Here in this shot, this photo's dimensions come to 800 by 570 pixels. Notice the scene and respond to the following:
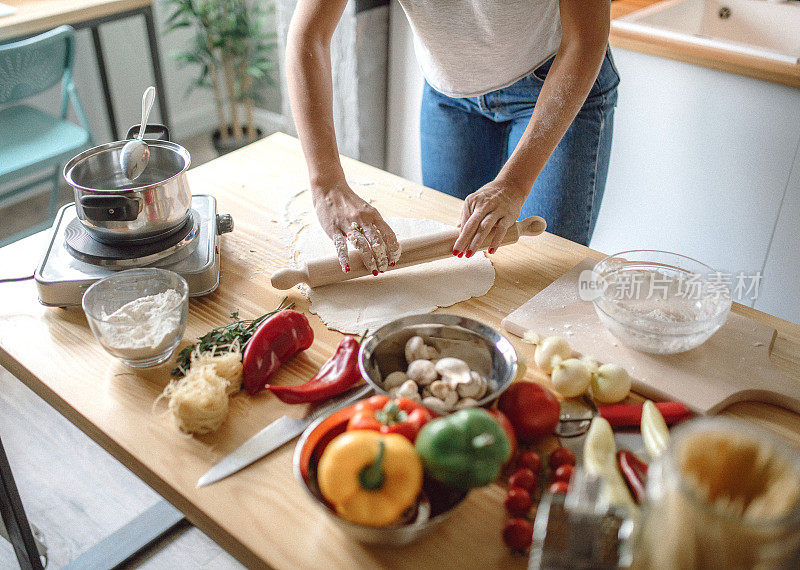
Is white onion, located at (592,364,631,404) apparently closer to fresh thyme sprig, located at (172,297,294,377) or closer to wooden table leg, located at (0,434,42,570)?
fresh thyme sprig, located at (172,297,294,377)

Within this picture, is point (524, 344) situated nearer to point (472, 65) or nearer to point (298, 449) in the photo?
point (298, 449)

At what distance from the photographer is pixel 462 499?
2.24ft

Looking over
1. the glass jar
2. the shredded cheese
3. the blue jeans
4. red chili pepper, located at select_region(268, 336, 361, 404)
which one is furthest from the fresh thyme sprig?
the blue jeans

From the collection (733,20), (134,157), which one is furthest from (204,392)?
(733,20)

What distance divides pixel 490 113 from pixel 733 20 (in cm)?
136

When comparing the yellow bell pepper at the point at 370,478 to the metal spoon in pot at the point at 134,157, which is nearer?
the yellow bell pepper at the point at 370,478

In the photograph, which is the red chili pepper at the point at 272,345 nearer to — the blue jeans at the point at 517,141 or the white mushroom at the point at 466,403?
the white mushroom at the point at 466,403

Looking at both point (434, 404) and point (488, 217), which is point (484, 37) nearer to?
point (488, 217)

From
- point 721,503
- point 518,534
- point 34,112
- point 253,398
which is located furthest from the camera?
point 34,112

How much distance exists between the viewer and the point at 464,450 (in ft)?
2.16

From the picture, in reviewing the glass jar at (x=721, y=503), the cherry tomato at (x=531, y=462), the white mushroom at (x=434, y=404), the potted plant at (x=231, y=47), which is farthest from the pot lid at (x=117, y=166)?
the potted plant at (x=231, y=47)

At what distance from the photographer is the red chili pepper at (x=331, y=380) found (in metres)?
0.88

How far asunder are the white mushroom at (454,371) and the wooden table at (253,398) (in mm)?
133

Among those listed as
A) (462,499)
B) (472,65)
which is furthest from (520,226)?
(462,499)
